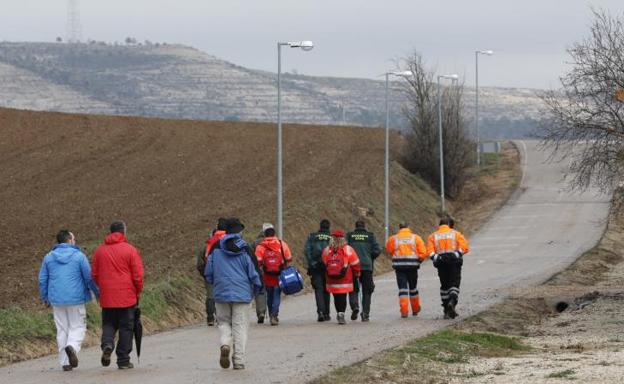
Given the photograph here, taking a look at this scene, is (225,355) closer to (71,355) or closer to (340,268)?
(71,355)

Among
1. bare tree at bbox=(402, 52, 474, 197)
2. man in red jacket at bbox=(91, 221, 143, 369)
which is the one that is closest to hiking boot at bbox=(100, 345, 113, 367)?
man in red jacket at bbox=(91, 221, 143, 369)

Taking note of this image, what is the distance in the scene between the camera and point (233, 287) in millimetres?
17984

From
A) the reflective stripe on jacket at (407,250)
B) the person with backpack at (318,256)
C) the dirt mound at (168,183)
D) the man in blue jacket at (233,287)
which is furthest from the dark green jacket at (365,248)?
the man in blue jacket at (233,287)

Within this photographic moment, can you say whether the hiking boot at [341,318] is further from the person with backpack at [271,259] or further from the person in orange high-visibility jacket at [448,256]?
the person in orange high-visibility jacket at [448,256]

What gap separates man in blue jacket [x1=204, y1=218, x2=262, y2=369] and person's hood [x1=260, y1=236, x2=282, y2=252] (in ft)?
21.1

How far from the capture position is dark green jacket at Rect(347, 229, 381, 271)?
25.9 m

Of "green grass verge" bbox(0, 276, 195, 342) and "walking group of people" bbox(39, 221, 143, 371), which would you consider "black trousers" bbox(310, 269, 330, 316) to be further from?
"walking group of people" bbox(39, 221, 143, 371)

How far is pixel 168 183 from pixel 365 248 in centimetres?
2849

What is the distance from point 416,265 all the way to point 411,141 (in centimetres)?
4808

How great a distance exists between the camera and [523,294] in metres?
33.3

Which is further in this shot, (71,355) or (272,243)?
(272,243)

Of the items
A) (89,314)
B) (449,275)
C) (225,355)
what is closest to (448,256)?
(449,275)

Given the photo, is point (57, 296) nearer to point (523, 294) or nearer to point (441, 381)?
point (441, 381)

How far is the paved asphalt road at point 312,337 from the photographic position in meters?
17.8
